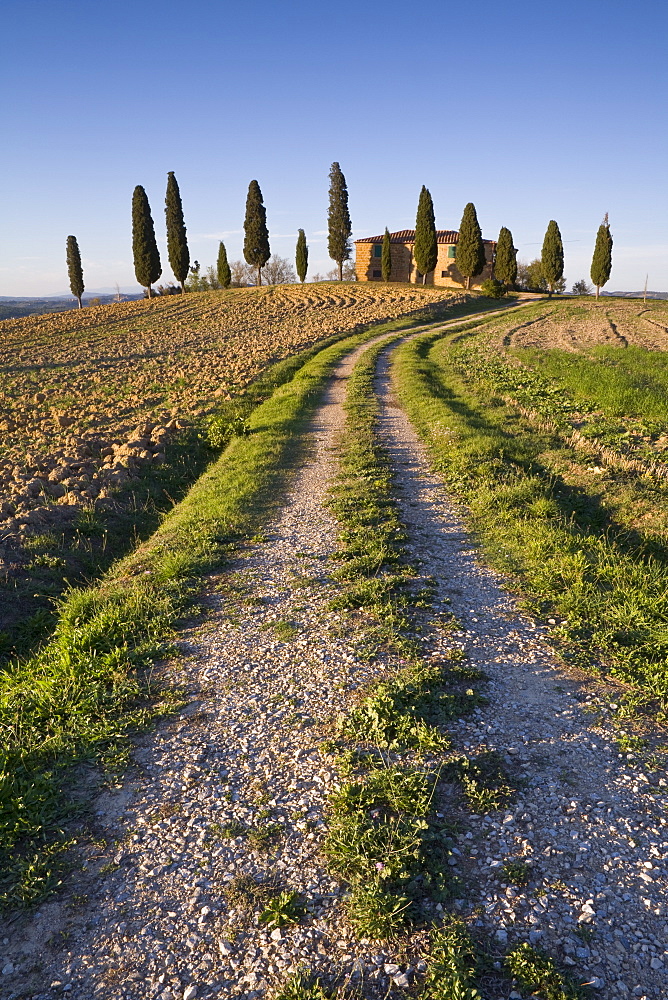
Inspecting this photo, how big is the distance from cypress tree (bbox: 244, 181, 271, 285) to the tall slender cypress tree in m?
34.9

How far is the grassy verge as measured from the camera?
648cm

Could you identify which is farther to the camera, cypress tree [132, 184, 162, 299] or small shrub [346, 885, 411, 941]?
cypress tree [132, 184, 162, 299]

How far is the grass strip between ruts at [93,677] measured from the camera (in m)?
4.38

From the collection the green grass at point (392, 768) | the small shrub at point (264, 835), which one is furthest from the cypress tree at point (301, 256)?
the small shrub at point (264, 835)

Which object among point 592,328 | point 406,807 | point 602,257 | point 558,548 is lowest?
point 406,807

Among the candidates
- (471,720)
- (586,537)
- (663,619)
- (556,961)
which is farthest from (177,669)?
(586,537)

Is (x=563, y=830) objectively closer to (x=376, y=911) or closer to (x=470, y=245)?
(x=376, y=911)

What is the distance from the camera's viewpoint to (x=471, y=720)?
538cm

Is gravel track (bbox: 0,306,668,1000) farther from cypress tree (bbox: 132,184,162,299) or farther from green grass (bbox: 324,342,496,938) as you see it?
cypress tree (bbox: 132,184,162,299)

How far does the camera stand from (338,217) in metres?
77.4

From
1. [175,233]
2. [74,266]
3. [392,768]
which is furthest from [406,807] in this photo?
[74,266]

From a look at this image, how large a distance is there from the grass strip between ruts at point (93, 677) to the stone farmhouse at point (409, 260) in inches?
2940

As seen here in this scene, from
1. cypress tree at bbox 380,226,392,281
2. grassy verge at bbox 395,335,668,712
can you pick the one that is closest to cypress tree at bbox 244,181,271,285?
cypress tree at bbox 380,226,392,281

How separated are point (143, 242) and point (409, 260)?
1432 inches
